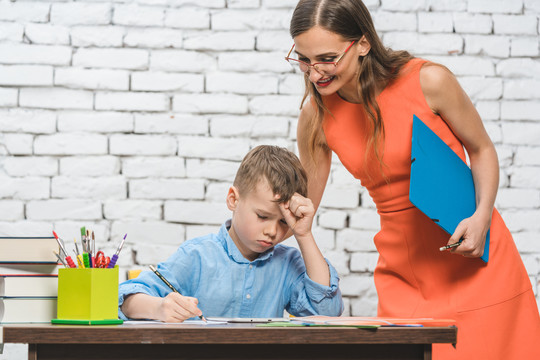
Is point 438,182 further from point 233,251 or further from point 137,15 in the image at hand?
point 137,15

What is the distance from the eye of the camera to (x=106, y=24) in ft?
8.05

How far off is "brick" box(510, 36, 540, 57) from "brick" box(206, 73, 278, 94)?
951 millimetres

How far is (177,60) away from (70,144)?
0.51 metres

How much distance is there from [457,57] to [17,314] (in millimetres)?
1962

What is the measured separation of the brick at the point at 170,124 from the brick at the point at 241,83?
13cm

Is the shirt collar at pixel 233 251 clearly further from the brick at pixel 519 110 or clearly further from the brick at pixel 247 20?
the brick at pixel 519 110

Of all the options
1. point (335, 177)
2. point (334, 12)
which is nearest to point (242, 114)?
point (335, 177)

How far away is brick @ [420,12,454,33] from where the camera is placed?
253cm

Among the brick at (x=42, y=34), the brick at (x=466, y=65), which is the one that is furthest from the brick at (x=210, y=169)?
the brick at (x=466, y=65)

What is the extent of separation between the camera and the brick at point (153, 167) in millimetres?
2430

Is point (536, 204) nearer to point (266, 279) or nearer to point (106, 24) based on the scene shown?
point (266, 279)

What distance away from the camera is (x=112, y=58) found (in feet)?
8.03

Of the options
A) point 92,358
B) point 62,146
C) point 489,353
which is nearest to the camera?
point 92,358

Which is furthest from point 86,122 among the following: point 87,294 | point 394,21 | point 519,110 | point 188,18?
point 519,110
